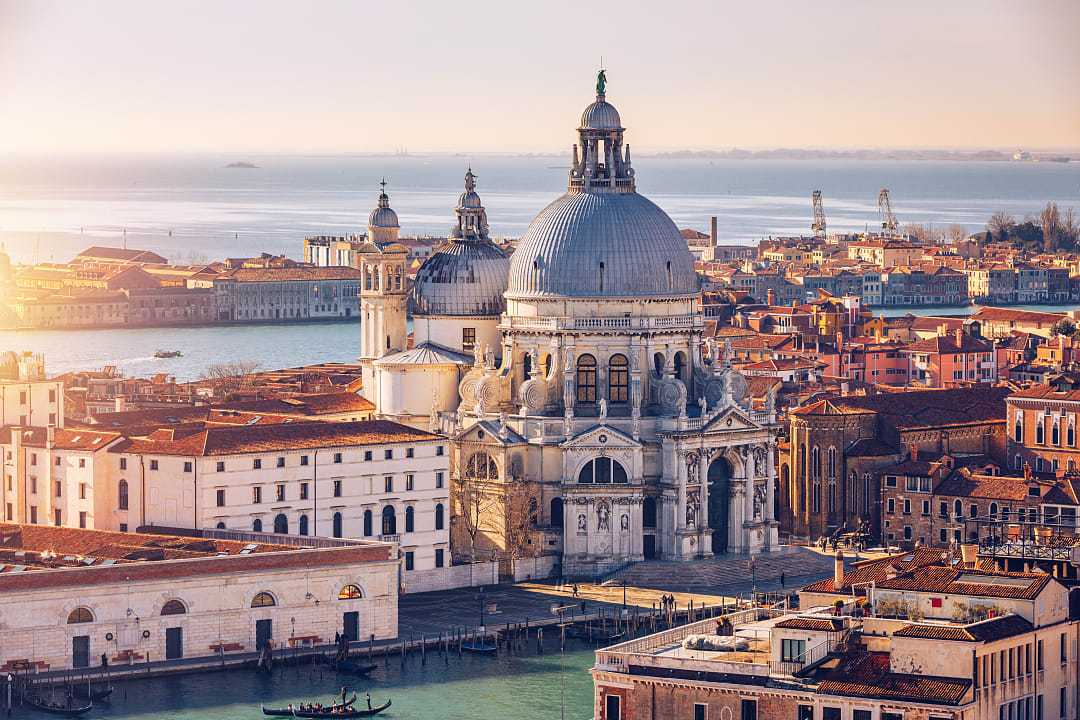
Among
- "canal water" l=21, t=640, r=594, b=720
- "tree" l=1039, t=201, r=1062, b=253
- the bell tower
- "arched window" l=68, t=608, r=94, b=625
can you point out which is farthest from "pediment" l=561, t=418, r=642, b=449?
"tree" l=1039, t=201, r=1062, b=253

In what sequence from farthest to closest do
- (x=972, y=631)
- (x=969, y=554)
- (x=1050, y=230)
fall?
(x=1050, y=230)
(x=969, y=554)
(x=972, y=631)

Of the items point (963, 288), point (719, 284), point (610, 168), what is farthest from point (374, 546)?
point (963, 288)

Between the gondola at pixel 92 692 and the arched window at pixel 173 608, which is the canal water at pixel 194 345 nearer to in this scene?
the arched window at pixel 173 608

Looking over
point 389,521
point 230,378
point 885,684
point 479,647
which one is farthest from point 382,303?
point 885,684

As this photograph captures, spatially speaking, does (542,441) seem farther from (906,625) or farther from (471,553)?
(906,625)

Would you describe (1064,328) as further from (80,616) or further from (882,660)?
(882,660)

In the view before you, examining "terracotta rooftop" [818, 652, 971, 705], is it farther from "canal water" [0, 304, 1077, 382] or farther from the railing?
"canal water" [0, 304, 1077, 382]
